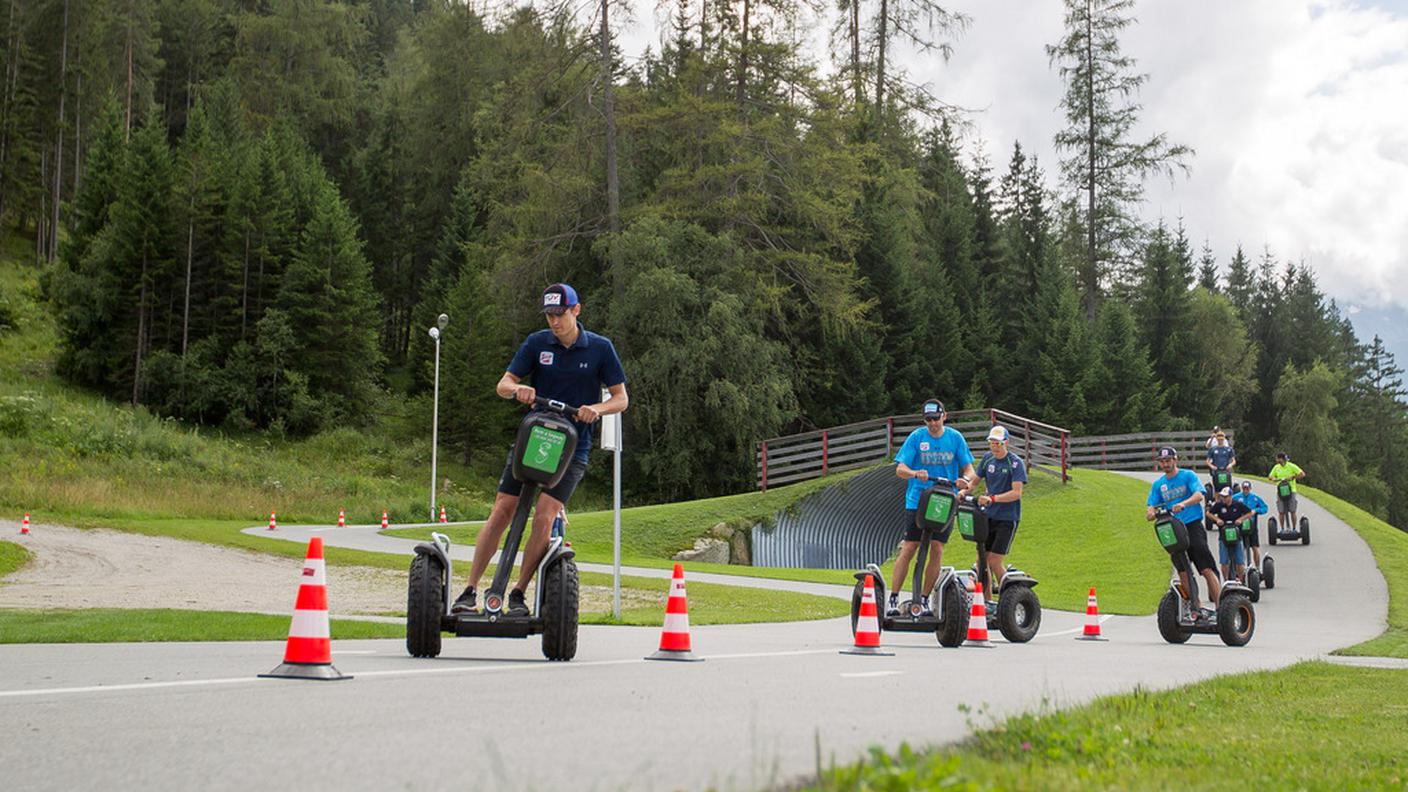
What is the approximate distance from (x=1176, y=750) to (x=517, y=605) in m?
4.23

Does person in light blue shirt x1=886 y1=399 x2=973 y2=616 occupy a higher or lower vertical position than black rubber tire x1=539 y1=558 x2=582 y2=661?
higher

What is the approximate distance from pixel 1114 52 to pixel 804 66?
72.2 ft

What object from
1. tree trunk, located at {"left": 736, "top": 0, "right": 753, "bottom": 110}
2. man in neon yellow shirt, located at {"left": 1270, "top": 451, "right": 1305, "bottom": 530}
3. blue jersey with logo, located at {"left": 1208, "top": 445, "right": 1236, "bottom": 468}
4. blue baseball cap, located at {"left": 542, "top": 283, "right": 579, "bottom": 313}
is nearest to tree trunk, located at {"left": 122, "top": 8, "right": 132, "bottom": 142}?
tree trunk, located at {"left": 736, "top": 0, "right": 753, "bottom": 110}

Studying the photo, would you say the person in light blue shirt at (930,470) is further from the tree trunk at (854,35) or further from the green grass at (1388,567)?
the tree trunk at (854,35)

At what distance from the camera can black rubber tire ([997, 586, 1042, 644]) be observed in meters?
12.9

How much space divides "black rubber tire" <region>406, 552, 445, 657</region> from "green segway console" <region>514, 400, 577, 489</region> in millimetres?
761

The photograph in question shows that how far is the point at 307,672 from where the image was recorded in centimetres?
643

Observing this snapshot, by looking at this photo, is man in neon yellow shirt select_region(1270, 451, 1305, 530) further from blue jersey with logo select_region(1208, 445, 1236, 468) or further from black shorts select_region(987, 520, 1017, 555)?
black shorts select_region(987, 520, 1017, 555)

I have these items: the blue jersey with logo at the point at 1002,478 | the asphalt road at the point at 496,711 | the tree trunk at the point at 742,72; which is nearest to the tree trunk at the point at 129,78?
the tree trunk at the point at 742,72

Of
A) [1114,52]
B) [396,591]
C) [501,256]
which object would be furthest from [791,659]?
[1114,52]

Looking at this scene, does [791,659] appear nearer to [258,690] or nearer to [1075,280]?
[258,690]

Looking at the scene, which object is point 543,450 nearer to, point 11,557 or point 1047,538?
point 11,557

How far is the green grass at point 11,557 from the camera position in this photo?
22208 millimetres

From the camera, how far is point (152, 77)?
82.2 metres
